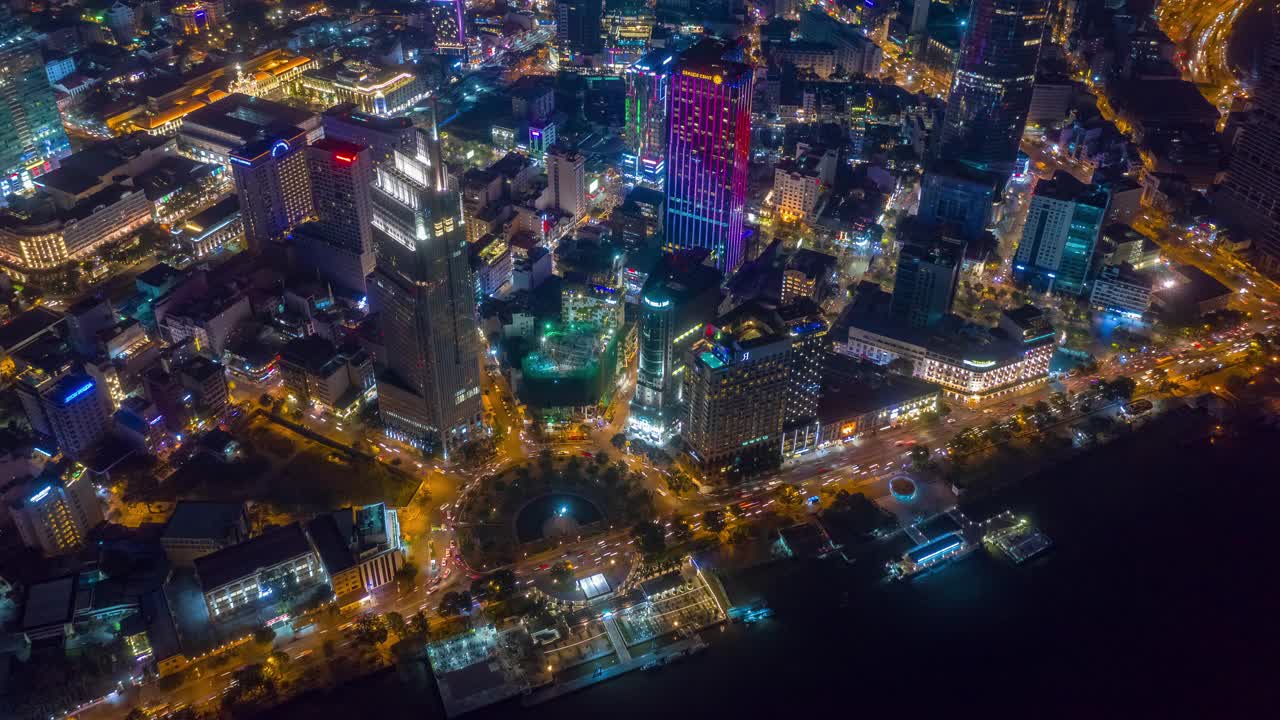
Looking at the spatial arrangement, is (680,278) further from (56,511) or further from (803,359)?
(56,511)

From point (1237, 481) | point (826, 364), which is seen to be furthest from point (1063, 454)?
point (826, 364)

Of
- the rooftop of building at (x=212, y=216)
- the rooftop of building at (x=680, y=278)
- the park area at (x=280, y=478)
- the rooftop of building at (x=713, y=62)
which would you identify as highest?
the rooftop of building at (x=713, y=62)

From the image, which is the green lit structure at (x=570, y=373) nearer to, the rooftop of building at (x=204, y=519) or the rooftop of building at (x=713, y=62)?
the rooftop of building at (x=204, y=519)

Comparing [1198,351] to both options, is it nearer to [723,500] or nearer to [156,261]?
[723,500]

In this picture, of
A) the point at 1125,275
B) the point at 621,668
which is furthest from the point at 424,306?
the point at 1125,275

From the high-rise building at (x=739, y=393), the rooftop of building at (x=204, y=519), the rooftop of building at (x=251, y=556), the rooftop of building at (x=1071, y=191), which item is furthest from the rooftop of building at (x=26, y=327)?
the rooftop of building at (x=1071, y=191)

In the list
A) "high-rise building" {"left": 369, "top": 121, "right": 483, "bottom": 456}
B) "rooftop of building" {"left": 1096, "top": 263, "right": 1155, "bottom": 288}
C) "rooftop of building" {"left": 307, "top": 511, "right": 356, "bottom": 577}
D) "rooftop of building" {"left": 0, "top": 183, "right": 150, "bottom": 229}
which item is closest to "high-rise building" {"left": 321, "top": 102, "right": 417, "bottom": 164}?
"high-rise building" {"left": 369, "top": 121, "right": 483, "bottom": 456}
